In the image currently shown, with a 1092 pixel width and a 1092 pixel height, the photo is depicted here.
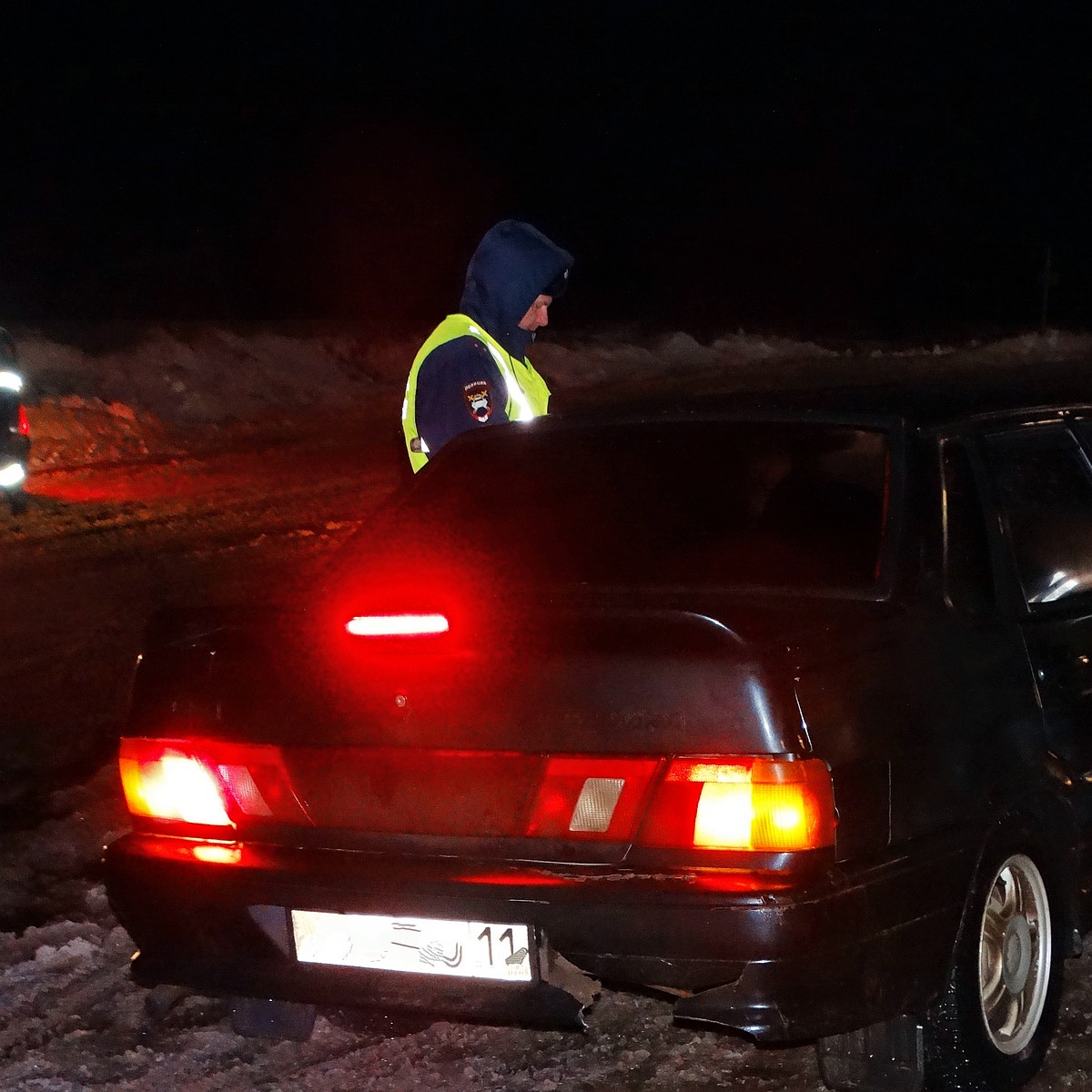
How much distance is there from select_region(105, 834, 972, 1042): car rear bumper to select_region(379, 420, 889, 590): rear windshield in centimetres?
75

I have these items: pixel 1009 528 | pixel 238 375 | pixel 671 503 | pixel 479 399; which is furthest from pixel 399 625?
pixel 238 375

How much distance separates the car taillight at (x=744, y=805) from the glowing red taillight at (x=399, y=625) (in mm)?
551

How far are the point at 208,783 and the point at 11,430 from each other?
949 centimetres

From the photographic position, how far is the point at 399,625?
136 inches

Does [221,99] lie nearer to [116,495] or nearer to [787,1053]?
[116,495]

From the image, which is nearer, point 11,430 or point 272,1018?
point 272,1018

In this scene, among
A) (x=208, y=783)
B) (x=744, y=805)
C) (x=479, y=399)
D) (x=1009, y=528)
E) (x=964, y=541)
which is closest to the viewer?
(x=744, y=805)

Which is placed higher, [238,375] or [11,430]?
[238,375]

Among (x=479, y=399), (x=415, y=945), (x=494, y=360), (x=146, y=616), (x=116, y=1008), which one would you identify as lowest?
(x=116, y=1008)

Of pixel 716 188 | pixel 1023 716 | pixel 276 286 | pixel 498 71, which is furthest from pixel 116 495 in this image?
→ pixel 498 71

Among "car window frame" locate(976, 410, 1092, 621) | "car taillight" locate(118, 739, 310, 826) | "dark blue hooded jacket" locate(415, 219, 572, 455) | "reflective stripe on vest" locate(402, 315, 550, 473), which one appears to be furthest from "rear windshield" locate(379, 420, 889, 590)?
"reflective stripe on vest" locate(402, 315, 550, 473)

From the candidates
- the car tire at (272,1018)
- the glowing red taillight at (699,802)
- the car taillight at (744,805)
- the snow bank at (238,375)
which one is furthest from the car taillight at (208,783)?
the snow bank at (238,375)

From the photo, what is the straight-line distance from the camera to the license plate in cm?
331

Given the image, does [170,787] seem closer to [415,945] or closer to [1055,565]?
[415,945]
